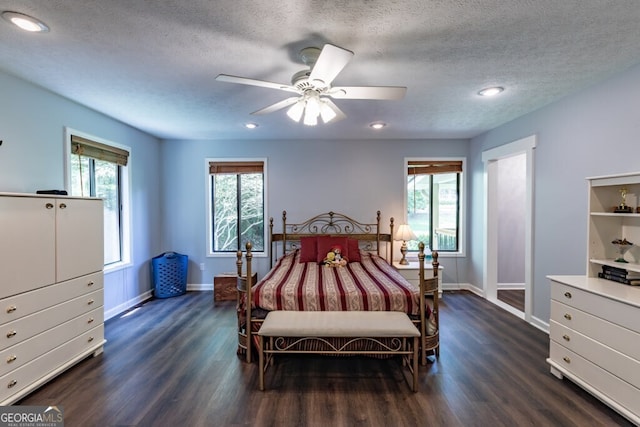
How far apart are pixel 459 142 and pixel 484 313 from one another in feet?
9.23

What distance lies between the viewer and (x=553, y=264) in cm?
330

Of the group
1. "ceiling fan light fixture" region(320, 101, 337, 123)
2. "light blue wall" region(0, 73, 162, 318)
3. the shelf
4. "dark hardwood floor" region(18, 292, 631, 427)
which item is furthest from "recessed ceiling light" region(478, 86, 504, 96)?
"light blue wall" region(0, 73, 162, 318)

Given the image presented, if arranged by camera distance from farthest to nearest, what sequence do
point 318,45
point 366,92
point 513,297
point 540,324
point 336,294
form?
point 513,297, point 540,324, point 336,294, point 366,92, point 318,45

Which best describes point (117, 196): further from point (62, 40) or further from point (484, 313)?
point (484, 313)

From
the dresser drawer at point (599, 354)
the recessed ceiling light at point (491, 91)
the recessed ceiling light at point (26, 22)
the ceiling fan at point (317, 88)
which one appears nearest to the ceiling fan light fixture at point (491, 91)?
the recessed ceiling light at point (491, 91)

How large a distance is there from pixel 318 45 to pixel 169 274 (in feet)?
13.7

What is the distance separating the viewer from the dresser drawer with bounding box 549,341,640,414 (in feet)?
6.24

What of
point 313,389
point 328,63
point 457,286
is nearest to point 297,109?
point 328,63

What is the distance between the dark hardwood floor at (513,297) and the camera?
4.27m

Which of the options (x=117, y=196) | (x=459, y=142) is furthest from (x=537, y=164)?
(x=117, y=196)

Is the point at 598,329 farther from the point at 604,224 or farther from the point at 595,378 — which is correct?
the point at 604,224

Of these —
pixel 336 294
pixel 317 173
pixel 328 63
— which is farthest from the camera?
pixel 317 173

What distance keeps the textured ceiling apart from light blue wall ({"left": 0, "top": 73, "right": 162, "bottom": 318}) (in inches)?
7.4

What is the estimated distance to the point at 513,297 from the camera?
15.3 ft
